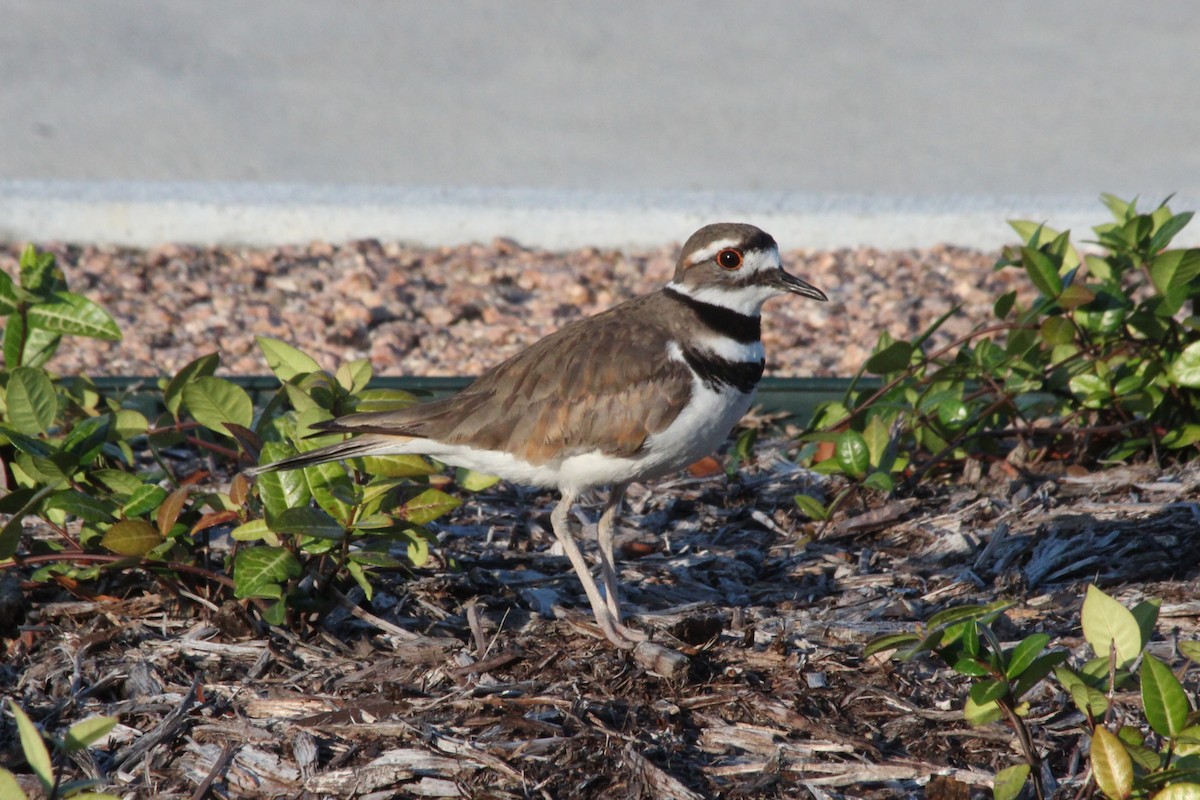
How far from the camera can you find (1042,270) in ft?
14.5

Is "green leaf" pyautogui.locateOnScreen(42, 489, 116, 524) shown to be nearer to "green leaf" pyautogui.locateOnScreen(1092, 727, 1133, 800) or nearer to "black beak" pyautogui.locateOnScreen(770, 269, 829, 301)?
"black beak" pyautogui.locateOnScreen(770, 269, 829, 301)

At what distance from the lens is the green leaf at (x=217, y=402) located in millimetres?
3688

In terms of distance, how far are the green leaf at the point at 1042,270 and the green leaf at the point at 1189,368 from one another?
0.43m

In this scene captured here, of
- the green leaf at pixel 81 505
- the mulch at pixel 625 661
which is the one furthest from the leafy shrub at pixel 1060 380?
the green leaf at pixel 81 505

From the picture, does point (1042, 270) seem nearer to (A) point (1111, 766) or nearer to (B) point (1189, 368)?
(B) point (1189, 368)

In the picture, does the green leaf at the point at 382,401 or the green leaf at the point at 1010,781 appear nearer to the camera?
the green leaf at the point at 1010,781

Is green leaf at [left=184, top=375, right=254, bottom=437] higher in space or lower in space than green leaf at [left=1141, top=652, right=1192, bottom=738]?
higher

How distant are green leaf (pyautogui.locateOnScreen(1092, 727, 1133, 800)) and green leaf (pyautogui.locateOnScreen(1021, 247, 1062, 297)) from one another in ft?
6.92

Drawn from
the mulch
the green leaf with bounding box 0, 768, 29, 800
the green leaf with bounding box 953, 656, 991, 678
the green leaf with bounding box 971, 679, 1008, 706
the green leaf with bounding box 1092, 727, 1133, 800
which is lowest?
the mulch

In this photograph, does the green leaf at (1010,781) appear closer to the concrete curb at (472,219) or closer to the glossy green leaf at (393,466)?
the glossy green leaf at (393,466)

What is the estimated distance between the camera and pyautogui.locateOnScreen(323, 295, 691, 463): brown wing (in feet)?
12.9

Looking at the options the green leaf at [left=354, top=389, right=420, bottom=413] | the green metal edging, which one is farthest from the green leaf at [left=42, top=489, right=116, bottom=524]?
the green metal edging

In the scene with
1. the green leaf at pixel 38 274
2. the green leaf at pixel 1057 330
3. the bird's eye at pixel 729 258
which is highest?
the bird's eye at pixel 729 258

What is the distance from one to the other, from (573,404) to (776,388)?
5.41 feet
